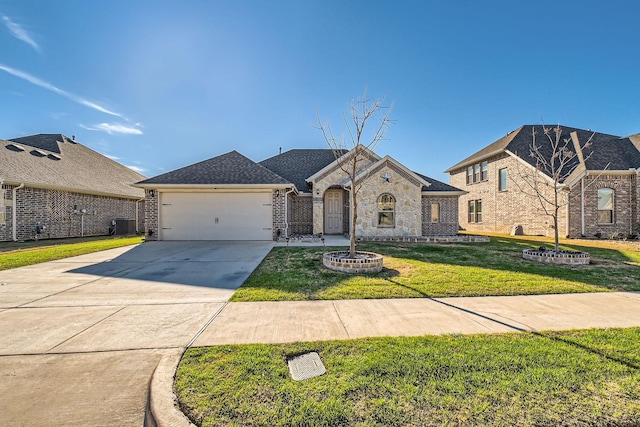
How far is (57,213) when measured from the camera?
51.5ft

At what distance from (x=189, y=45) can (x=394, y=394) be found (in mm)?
12491

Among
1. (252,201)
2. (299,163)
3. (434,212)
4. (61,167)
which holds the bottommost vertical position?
(434,212)

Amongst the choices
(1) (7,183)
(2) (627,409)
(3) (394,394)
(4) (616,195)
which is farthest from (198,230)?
(4) (616,195)

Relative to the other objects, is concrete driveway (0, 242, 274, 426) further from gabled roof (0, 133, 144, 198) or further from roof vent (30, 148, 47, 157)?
roof vent (30, 148, 47, 157)

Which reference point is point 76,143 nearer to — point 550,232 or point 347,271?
point 347,271

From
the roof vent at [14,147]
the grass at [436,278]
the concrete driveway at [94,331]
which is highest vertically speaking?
the roof vent at [14,147]

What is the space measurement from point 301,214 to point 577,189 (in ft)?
52.3

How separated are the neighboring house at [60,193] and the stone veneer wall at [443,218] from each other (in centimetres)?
1680

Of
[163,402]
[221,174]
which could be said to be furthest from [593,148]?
[163,402]

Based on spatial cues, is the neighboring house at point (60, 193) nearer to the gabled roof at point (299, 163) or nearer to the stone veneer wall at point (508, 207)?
the gabled roof at point (299, 163)

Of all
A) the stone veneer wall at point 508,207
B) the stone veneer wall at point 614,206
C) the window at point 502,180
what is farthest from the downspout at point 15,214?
the stone veneer wall at point 614,206

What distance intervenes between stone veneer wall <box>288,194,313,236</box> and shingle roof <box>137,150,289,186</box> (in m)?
2.57

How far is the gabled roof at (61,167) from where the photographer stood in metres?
14.6

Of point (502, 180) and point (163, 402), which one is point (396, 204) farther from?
point (163, 402)
